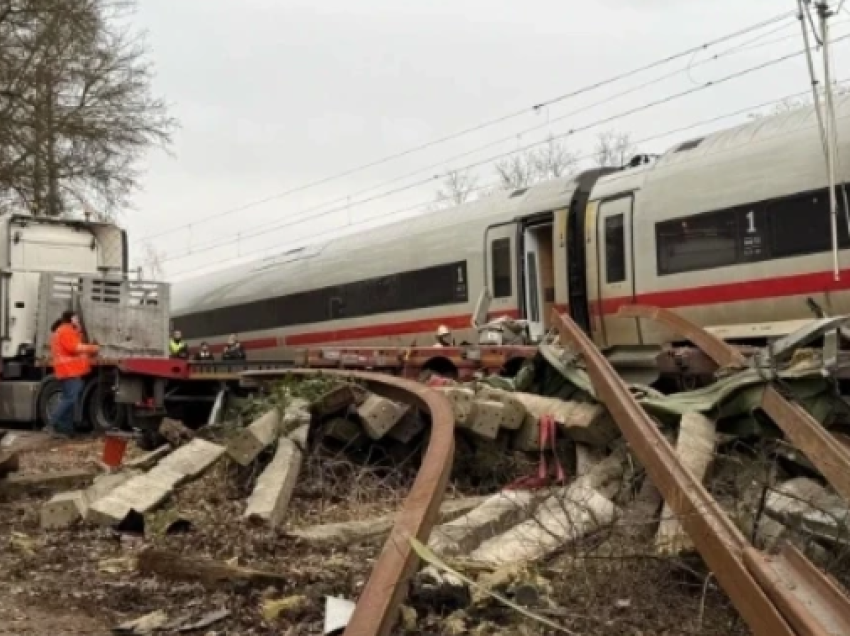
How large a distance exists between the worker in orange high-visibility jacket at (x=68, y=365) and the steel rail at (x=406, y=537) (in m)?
8.10

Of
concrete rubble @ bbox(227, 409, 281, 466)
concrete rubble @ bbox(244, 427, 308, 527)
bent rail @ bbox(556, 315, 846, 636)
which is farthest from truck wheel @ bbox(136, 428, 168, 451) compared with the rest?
bent rail @ bbox(556, 315, 846, 636)

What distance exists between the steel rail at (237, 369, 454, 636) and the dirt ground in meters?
0.25

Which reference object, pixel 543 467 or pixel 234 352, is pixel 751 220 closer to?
pixel 543 467

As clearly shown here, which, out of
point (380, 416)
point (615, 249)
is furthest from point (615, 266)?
point (380, 416)

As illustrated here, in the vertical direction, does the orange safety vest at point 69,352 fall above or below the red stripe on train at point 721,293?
below

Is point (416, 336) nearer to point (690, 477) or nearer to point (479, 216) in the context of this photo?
point (479, 216)

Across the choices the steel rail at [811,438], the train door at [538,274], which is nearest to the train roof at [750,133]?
the train door at [538,274]

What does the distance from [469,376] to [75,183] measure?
18901 mm

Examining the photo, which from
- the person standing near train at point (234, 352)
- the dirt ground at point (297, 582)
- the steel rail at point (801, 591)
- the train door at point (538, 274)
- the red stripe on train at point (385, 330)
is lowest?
the dirt ground at point (297, 582)

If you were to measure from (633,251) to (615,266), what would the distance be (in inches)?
15.1

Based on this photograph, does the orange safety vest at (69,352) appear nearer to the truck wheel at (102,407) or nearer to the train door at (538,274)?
the truck wheel at (102,407)

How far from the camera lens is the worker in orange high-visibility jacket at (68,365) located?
13625 mm

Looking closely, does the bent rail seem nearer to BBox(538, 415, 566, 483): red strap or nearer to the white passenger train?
BBox(538, 415, 566, 483): red strap

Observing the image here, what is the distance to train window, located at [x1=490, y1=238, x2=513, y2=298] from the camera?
1460cm
